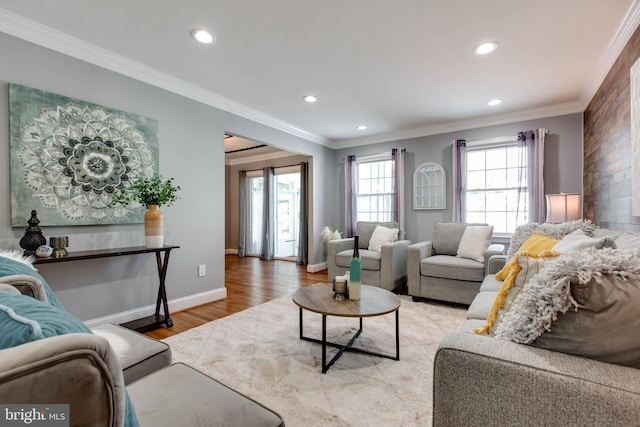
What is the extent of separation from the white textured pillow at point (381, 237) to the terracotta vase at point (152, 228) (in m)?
2.80

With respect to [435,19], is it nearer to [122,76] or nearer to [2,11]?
[122,76]

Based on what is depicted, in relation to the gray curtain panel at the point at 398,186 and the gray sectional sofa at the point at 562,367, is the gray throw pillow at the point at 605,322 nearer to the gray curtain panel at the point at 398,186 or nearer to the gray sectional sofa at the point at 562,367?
the gray sectional sofa at the point at 562,367

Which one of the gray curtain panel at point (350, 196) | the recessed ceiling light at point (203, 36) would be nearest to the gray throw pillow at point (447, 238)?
the gray curtain panel at point (350, 196)

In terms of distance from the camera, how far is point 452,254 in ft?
12.6

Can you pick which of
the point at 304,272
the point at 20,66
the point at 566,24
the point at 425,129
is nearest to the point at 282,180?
the point at 304,272

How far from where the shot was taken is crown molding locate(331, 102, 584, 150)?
383 cm

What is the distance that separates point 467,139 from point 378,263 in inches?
93.9

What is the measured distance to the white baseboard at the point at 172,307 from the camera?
8.70 ft

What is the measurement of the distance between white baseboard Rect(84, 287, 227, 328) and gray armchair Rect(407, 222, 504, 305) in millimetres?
2357

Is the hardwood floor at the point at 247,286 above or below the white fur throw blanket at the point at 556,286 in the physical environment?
below

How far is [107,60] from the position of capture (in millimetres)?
2627

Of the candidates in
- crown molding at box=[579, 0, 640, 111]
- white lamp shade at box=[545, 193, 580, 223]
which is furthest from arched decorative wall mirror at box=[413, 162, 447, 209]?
crown molding at box=[579, 0, 640, 111]

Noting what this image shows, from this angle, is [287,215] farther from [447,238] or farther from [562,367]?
[562,367]

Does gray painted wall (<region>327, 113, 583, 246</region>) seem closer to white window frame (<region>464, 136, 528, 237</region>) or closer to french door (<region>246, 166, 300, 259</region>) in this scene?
white window frame (<region>464, 136, 528, 237</region>)
